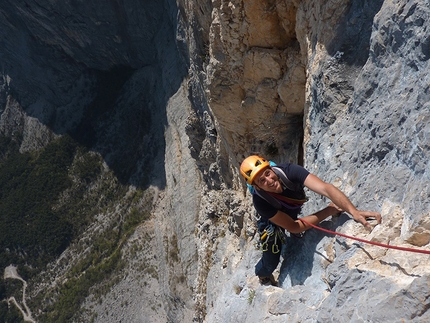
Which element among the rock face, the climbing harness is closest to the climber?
the rock face

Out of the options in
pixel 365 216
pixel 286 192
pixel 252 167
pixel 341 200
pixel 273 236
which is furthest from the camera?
pixel 273 236

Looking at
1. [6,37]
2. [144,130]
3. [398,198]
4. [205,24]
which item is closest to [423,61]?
[398,198]

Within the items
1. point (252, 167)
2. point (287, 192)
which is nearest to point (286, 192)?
point (287, 192)

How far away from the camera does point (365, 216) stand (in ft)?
14.9

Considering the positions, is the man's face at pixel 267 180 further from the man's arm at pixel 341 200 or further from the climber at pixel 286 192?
the man's arm at pixel 341 200

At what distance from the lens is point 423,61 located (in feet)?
14.1

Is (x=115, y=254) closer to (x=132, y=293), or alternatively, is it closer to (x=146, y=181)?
(x=132, y=293)

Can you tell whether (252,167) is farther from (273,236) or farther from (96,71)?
(96,71)

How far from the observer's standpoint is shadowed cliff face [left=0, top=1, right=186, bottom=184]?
107ft

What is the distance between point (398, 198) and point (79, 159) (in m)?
36.3

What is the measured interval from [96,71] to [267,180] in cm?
3924

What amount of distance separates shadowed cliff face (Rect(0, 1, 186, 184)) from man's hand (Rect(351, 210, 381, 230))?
80.6ft

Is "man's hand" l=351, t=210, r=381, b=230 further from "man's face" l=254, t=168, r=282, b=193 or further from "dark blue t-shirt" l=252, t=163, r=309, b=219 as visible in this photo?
"man's face" l=254, t=168, r=282, b=193

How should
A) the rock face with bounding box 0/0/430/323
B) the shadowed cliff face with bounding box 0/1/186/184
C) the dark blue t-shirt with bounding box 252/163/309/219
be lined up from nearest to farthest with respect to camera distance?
the rock face with bounding box 0/0/430/323
the dark blue t-shirt with bounding box 252/163/309/219
the shadowed cliff face with bounding box 0/1/186/184
